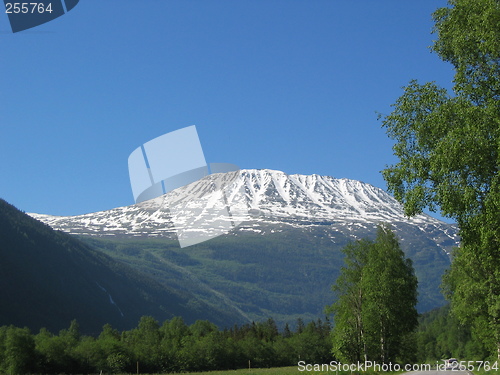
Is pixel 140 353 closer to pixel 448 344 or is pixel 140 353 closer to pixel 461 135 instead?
pixel 448 344

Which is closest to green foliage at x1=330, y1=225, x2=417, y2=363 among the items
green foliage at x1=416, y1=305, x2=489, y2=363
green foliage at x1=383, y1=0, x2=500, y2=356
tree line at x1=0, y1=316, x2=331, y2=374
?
green foliage at x1=383, y1=0, x2=500, y2=356

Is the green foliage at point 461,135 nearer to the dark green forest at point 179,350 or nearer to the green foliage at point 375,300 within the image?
the green foliage at point 375,300

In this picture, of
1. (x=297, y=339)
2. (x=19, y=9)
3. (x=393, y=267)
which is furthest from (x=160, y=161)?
(x=297, y=339)

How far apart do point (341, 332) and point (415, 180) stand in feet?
136

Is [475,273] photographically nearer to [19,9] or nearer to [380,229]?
[380,229]

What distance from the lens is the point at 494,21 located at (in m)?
19.8

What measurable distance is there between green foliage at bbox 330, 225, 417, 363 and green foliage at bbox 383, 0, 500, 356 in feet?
100

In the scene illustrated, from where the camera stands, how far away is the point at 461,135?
62.2 ft

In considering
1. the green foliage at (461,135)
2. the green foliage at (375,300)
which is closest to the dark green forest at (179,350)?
the green foliage at (375,300)

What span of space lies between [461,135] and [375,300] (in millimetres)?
35945

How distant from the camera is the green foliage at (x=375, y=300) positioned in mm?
52219

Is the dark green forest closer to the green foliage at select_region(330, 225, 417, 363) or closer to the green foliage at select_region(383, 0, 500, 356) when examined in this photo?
the green foliage at select_region(330, 225, 417, 363)

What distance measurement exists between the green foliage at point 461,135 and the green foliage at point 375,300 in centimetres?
3054

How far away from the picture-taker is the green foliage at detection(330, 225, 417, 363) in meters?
52.2
